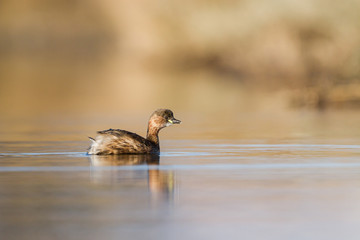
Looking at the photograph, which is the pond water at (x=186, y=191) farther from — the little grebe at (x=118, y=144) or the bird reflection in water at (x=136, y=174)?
the little grebe at (x=118, y=144)

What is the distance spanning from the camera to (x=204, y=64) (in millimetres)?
76438

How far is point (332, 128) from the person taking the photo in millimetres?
21672

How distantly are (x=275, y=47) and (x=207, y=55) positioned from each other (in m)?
18.0

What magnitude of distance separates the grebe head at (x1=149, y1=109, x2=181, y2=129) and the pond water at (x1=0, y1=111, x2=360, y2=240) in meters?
0.39

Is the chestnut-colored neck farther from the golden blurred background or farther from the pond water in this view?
the golden blurred background

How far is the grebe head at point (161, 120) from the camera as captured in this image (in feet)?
53.0

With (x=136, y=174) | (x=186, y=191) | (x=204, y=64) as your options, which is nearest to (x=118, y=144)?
(x=136, y=174)

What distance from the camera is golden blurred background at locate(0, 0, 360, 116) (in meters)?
32.8

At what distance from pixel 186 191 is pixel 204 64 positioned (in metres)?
65.6

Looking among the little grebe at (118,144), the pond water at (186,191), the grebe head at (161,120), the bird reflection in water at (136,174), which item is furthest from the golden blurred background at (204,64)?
the bird reflection in water at (136,174)

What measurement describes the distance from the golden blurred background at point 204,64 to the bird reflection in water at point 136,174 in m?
13.6

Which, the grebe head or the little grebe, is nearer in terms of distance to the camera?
the little grebe

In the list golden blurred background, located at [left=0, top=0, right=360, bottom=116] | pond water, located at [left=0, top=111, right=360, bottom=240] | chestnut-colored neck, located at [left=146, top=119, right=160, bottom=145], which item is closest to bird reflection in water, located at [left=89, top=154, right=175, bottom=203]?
pond water, located at [left=0, top=111, right=360, bottom=240]

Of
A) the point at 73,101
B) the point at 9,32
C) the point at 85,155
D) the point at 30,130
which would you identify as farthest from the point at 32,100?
the point at 9,32
